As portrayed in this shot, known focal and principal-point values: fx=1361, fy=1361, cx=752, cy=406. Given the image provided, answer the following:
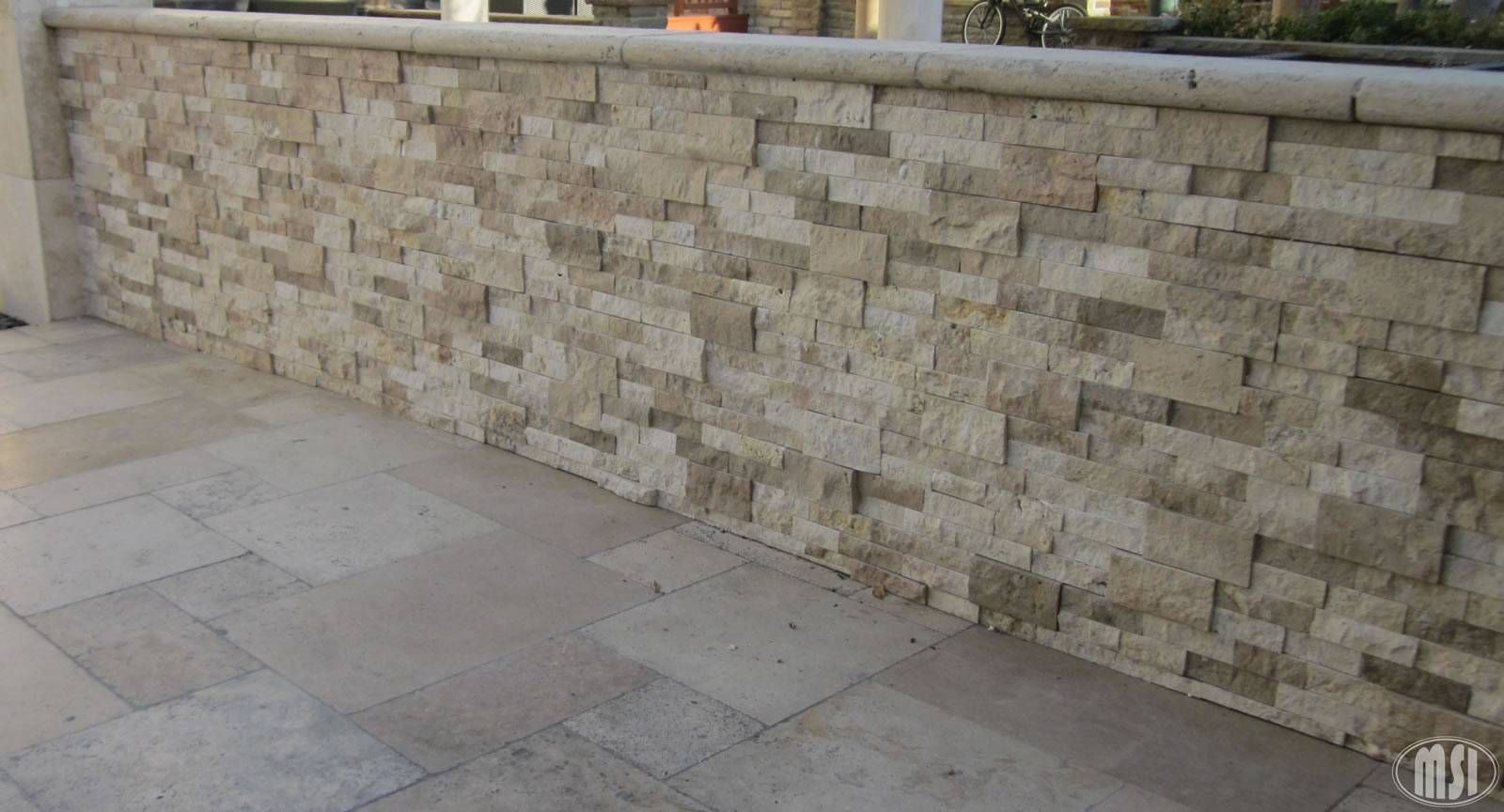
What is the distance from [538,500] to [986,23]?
10731 millimetres

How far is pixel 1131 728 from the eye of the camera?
10.6 ft

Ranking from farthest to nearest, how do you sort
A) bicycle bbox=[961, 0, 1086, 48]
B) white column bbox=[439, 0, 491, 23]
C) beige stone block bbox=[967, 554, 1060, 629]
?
bicycle bbox=[961, 0, 1086, 48] → white column bbox=[439, 0, 491, 23] → beige stone block bbox=[967, 554, 1060, 629]

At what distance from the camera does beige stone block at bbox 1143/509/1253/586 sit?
320cm

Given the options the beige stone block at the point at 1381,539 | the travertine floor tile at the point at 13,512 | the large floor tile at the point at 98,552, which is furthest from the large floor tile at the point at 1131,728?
the travertine floor tile at the point at 13,512

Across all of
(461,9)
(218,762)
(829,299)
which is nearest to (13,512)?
(218,762)

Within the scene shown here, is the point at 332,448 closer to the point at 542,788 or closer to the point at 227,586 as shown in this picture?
the point at 227,586

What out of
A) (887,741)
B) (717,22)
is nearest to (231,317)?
(887,741)

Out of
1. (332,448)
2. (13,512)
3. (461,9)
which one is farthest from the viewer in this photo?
(461,9)

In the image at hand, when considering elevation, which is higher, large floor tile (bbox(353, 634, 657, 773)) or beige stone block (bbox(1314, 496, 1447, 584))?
beige stone block (bbox(1314, 496, 1447, 584))

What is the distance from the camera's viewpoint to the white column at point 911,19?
6.71 metres

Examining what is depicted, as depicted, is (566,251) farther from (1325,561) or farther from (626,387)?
(1325,561)

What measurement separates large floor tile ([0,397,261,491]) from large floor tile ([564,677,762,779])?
2709 millimetres

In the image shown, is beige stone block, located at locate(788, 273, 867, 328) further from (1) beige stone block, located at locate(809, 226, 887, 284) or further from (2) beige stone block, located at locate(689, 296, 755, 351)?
(2) beige stone block, located at locate(689, 296, 755, 351)

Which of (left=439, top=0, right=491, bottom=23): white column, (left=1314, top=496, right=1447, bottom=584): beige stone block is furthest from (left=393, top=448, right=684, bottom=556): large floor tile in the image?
(left=439, top=0, right=491, bottom=23): white column
